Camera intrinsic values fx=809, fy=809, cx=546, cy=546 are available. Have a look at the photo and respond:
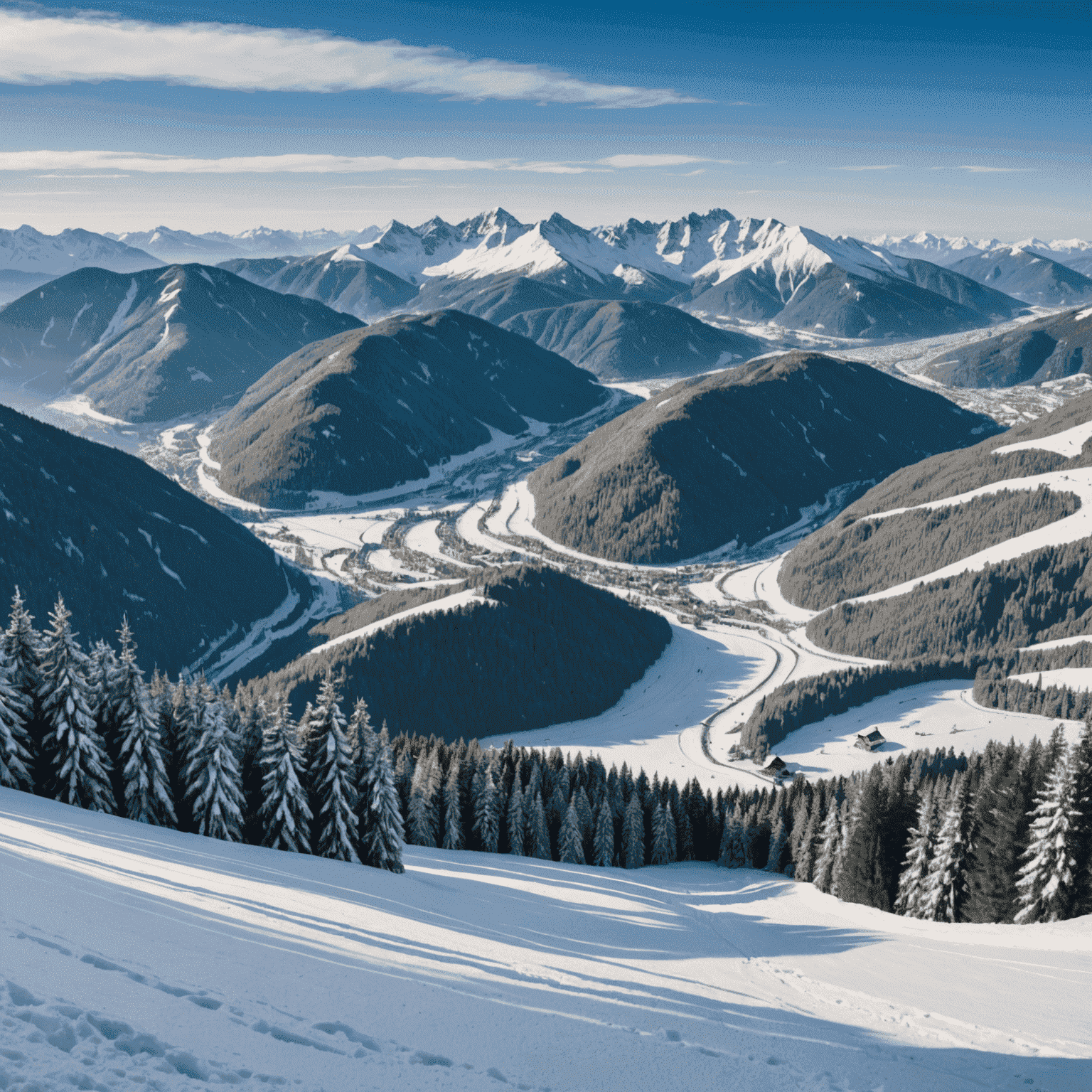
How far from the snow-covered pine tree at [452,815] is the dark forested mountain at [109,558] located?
10518cm

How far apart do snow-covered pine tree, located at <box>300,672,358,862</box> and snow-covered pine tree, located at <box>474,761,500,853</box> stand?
2496 centimetres

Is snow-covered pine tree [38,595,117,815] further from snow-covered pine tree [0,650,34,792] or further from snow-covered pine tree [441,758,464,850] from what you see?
snow-covered pine tree [441,758,464,850]

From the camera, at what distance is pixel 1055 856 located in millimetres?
46625

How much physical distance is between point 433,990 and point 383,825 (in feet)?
104

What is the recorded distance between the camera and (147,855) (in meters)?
32.3

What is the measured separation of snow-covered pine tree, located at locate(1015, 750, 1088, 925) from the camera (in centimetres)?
4581

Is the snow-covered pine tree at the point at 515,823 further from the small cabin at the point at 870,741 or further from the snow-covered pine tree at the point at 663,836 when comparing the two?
the small cabin at the point at 870,741

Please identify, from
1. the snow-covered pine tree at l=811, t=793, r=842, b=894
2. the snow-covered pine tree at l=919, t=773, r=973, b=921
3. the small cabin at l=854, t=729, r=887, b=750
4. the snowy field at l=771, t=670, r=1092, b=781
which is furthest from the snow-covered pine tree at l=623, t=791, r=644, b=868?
the small cabin at l=854, t=729, r=887, b=750

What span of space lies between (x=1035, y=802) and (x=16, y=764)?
6236cm

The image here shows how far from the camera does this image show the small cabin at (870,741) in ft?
420

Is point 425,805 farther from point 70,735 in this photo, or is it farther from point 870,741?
point 870,741

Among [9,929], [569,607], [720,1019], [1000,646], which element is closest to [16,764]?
[9,929]

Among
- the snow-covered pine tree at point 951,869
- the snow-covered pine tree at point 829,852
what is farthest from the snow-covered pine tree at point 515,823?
the snow-covered pine tree at point 951,869

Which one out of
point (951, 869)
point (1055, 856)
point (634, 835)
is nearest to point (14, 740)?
point (634, 835)
